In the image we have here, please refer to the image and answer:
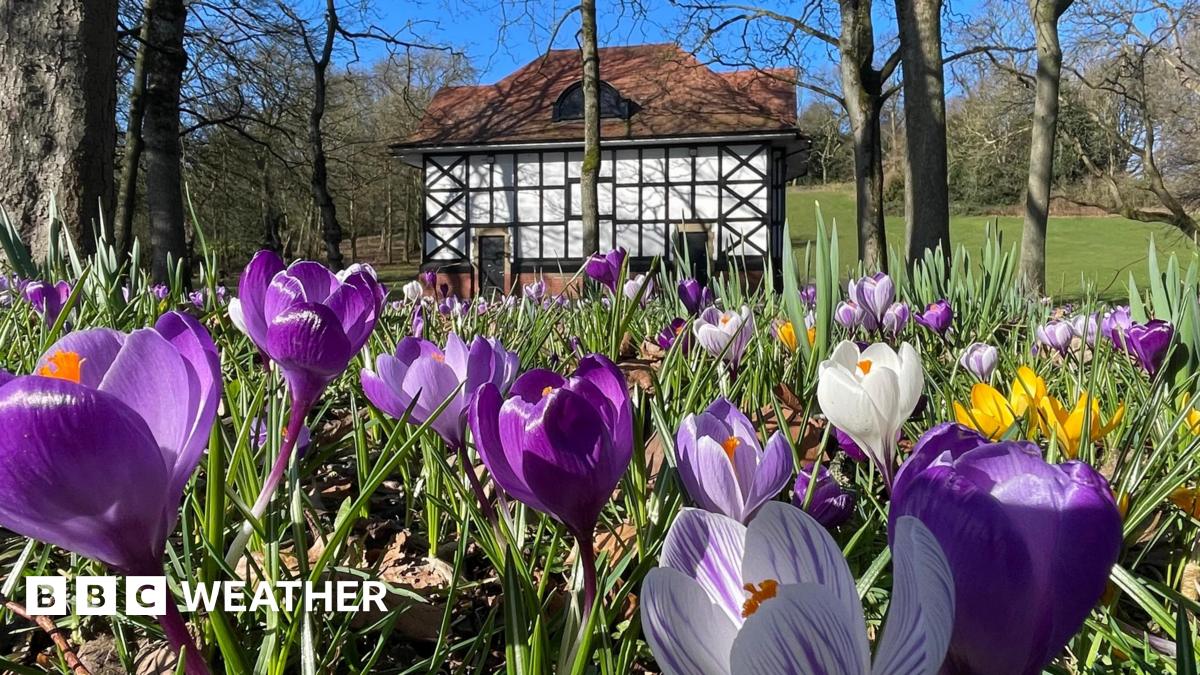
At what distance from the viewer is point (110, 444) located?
1.32 ft

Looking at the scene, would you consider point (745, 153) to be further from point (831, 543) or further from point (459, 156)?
point (831, 543)

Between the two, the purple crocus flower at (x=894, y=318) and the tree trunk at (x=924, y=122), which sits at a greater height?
the tree trunk at (x=924, y=122)

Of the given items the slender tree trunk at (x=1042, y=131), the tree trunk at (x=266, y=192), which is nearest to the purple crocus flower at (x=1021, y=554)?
the slender tree trunk at (x=1042, y=131)

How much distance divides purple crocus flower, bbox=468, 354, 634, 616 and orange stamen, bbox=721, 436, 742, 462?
0.32ft

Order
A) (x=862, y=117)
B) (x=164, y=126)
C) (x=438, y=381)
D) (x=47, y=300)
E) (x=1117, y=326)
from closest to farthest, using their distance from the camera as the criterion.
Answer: (x=438, y=381), (x=47, y=300), (x=1117, y=326), (x=164, y=126), (x=862, y=117)

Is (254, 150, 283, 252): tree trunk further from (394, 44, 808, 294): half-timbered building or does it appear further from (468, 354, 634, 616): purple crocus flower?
(468, 354, 634, 616): purple crocus flower

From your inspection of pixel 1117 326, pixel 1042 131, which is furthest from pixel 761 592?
pixel 1042 131

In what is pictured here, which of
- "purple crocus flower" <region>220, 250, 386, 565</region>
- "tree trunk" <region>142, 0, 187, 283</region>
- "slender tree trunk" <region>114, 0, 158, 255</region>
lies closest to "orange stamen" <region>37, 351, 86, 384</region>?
"purple crocus flower" <region>220, 250, 386, 565</region>

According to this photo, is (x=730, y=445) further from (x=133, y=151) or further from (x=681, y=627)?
(x=133, y=151)

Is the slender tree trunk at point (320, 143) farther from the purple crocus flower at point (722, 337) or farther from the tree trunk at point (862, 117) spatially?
the purple crocus flower at point (722, 337)

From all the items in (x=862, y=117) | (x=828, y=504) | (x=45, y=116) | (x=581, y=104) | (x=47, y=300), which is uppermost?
(x=581, y=104)

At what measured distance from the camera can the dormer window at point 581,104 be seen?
1778cm

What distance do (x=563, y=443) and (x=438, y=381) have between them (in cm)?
28

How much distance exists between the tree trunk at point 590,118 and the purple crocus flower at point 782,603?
11.6 metres
